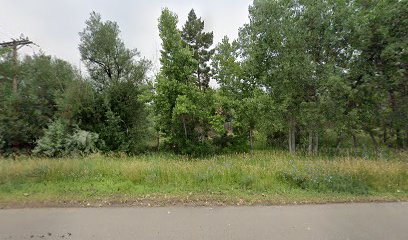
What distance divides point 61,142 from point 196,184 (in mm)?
11376

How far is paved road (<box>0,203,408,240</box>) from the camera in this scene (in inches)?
159

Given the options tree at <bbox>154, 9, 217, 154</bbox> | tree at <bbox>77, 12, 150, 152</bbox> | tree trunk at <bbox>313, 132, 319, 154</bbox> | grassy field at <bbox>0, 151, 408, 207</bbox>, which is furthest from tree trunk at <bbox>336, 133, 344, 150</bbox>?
tree at <bbox>77, 12, 150, 152</bbox>

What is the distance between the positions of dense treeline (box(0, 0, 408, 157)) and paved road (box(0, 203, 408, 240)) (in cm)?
999

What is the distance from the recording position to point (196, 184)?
6.74 m

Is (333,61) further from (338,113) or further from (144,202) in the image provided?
(144,202)

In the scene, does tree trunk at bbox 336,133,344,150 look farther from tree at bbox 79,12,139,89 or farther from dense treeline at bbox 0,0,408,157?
tree at bbox 79,12,139,89

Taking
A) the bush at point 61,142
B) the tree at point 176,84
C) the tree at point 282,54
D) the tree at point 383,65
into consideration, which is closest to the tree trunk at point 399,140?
the tree at point 383,65

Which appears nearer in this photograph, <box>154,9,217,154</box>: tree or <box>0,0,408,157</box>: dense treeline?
<box>0,0,408,157</box>: dense treeline

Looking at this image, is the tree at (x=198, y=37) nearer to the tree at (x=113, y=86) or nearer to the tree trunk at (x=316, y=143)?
the tree at (x=113, y=86)

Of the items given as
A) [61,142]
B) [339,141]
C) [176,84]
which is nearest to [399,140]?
[339,141]

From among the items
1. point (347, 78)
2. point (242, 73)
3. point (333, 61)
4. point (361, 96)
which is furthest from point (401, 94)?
point (242, 73)

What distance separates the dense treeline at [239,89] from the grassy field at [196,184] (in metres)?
7.14

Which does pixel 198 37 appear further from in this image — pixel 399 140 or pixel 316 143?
pixel 399 140

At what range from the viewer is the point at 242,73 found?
56.0 feet
